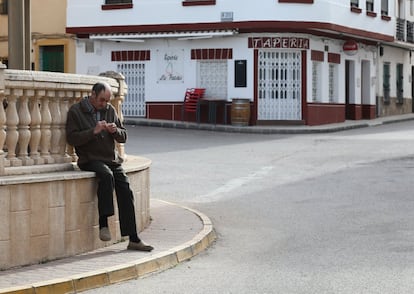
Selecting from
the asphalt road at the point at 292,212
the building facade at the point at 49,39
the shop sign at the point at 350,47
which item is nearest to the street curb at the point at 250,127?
the shop sign at the point at 350,47

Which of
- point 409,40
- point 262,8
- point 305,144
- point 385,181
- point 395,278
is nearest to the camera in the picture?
point 395,278

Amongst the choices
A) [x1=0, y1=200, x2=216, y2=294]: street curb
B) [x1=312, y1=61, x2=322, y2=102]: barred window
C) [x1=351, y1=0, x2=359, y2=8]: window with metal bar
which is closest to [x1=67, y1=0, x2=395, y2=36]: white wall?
[x1=351, y1=0, x2=359, y2=8]: window with metal bar

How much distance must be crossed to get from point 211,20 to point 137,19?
10.1 feet

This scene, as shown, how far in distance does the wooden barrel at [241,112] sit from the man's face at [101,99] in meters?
21.0

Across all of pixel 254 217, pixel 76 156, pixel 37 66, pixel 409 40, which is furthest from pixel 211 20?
pixel 76 156

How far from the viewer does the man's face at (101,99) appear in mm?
8125

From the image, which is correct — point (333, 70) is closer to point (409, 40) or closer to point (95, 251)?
point (409, 40)

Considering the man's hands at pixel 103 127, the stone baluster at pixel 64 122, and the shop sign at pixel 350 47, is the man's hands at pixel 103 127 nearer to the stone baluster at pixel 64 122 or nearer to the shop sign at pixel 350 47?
the stone baluster at pixel 64 122

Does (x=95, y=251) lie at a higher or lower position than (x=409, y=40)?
lower

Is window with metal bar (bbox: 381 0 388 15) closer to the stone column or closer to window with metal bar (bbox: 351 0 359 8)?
window with metal bar (bbox: 351 0 359 8)

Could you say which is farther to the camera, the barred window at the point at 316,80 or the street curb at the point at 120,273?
the barred window at the point at 316,80

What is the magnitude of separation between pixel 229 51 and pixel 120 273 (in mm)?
23257

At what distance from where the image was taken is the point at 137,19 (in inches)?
1228

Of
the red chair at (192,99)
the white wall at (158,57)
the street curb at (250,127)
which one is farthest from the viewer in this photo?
the red chair at (192,99)
